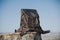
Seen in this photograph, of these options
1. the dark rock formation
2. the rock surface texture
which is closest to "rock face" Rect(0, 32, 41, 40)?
the rock surface texture

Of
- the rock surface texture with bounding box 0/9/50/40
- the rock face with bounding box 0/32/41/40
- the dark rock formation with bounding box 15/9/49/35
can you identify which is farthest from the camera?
the dark rock formation with bounding box 15/9/49/35

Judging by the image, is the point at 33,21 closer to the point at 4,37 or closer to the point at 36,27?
the point at 36,27

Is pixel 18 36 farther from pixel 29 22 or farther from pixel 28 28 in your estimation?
pixel 29 22

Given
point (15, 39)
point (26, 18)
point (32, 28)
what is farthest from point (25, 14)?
point (15, 39)

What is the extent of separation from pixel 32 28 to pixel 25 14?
527 mm

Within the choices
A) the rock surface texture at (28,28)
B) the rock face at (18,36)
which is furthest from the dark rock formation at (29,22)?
the rock face at (18,36)

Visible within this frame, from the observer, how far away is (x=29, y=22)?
530 cm

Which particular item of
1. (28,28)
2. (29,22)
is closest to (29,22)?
(29,22)

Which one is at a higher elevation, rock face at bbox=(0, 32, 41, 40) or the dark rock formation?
the dark rock formation

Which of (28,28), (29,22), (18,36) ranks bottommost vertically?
(18,36)

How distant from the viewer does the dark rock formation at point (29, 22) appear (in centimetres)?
528

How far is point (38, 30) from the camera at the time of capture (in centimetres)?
548

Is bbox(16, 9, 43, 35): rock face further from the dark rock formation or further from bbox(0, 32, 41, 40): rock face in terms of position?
bbox(0, 32, 41, 40): rock face

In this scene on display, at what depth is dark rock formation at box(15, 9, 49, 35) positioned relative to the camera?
5.28 m
